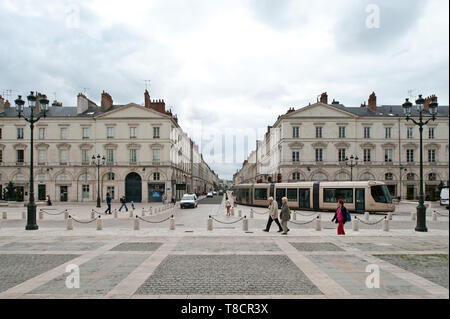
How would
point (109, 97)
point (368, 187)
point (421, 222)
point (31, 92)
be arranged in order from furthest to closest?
point (109, 97) → point (368, 187) → point (31, 92) → point (421, 222)

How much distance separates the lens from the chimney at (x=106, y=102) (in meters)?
45.7

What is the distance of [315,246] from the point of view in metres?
11.2

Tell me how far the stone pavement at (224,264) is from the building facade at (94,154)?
30047 millimetres

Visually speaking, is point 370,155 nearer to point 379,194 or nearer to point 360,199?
point 379,194

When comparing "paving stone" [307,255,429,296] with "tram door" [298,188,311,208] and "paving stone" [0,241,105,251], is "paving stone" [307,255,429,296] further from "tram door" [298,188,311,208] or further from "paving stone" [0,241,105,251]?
"tram door" [298,188,311,208]

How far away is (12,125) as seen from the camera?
4450 centimetres

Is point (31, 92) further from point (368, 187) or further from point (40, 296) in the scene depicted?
point (368, 187)

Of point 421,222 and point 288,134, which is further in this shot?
point 288,134

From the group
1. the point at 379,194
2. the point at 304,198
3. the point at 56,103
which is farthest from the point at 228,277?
the point at 56,103

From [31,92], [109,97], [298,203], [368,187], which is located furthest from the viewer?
[109,97]

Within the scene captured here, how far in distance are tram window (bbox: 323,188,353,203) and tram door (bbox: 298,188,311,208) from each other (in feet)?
5.64

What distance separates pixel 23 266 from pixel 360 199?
2260 centimetres
